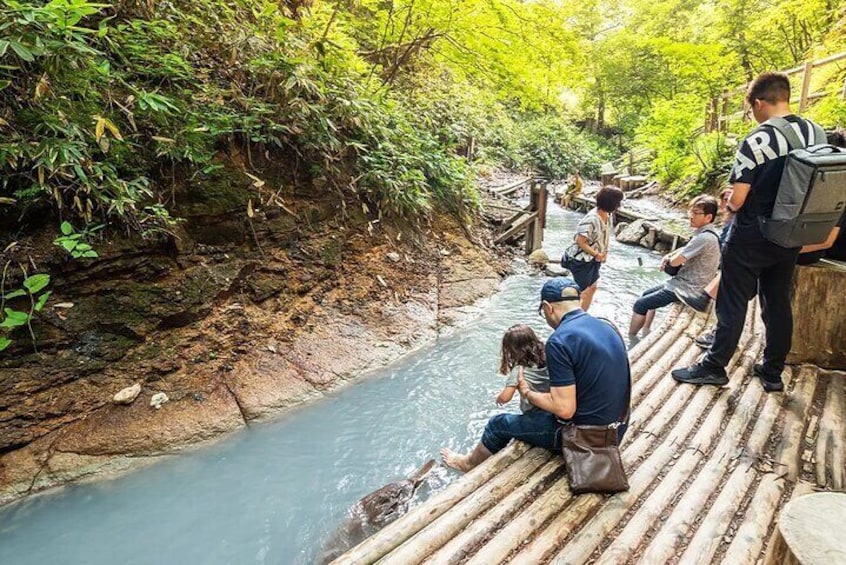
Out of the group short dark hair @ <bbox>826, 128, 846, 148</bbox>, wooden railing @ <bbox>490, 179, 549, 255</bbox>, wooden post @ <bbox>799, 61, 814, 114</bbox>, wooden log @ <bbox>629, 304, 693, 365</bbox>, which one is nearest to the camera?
short dark hair @ <bbox>826, 128, 846, 148</bbox>

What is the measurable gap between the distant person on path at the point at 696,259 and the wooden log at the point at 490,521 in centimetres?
330

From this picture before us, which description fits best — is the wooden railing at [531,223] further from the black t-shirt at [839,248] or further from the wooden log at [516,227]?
the black t-shirt at [839,248]

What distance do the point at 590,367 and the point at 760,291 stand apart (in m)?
1.92

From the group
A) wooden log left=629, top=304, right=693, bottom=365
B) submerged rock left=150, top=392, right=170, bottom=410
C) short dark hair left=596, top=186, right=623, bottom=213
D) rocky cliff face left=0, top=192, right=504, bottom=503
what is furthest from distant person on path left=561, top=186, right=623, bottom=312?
submerged rock left=150, top=392, right=170, bottom=410

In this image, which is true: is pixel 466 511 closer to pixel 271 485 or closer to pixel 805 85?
pixel 271 485

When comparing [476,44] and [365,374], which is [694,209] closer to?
[365,374]

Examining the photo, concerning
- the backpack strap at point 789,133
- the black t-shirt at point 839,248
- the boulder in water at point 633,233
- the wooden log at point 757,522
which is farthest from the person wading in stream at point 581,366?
the boulder in water at point 633,233

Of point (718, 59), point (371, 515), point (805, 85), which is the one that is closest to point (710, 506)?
point (371, 515)

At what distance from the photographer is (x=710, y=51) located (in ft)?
54.0

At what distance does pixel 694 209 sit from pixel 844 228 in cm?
120

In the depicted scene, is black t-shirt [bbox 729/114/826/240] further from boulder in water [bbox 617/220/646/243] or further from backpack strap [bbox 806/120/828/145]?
boulder in water [bbox 617/220/646/243]

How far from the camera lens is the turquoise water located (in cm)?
301

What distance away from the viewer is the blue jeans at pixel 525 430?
9.30ft

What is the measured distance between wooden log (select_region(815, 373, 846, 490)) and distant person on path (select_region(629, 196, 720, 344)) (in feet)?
5.38
